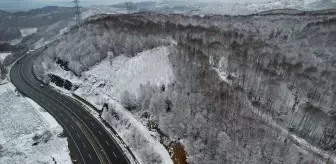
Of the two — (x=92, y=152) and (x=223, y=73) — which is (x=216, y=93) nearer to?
(x=223, y=73)

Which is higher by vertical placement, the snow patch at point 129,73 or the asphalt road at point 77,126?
the snow patch at point 129,73

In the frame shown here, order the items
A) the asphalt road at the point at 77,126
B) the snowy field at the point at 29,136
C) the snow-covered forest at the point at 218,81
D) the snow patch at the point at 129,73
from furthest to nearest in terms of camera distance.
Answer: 1. the snow patch at the point at 129,73
2. the snow-covered forest at the point at 218,81
3. the snowy field at the point at 29,136
4. the asphalt road at the point at 77,126

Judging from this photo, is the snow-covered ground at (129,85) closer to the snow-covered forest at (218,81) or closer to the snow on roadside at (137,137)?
the snow on roadside at (137,137)

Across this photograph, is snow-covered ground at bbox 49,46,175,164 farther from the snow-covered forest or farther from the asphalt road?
the asphalt road

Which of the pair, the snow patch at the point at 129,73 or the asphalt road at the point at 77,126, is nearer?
the asphalt road at the point at 77,126

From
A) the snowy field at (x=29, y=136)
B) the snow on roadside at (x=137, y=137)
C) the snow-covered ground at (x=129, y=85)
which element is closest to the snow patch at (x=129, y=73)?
the snow-covered ground at (x=129, y=85)

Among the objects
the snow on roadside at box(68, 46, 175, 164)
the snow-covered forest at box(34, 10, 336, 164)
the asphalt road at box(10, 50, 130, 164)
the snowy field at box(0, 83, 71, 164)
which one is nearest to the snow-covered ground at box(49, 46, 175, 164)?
the snow on roadside at box(68, 46, 175, 164)
